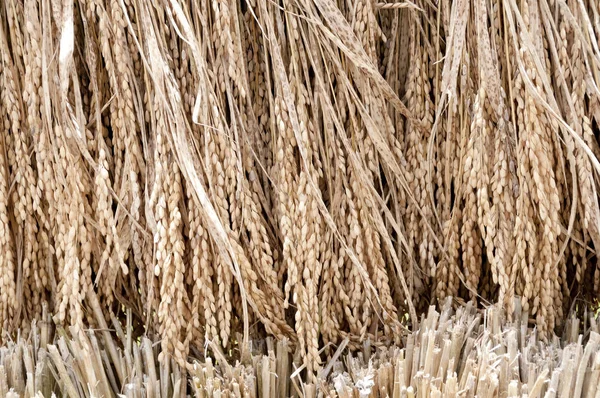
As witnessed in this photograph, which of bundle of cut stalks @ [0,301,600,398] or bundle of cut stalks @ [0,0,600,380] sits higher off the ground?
bundle of cut stalks @ [0,0,600,380]

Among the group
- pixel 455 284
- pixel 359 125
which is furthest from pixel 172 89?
pixel 455 284

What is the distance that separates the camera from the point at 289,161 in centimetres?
129

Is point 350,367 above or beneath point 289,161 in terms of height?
beneath

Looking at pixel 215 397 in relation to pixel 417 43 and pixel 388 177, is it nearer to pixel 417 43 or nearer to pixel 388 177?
pixel 388 177

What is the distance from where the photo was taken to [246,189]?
1284 millimetres

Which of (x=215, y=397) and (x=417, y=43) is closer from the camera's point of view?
(x=215, y=397)

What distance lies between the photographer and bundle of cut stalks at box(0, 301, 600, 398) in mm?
→ 1172

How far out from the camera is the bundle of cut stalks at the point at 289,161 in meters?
1.25

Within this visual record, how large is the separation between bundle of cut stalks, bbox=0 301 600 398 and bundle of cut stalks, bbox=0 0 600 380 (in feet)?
0.14

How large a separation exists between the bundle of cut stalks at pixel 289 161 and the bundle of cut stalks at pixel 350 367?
1.7 inches

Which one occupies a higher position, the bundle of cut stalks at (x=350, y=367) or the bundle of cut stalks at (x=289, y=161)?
the bundle of cut stalks at (x=289, y=161)

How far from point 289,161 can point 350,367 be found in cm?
40

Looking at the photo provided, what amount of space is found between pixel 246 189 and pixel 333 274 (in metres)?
0.25

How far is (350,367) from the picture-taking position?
51.3 inches
